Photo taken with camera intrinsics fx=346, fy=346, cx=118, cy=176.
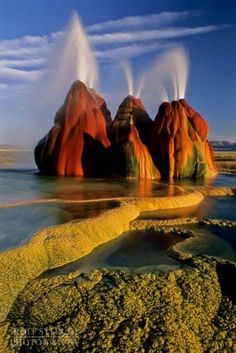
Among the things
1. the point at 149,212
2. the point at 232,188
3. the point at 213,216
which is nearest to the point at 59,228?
the point at 149,212

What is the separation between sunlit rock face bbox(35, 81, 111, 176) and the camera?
3033 centimetres

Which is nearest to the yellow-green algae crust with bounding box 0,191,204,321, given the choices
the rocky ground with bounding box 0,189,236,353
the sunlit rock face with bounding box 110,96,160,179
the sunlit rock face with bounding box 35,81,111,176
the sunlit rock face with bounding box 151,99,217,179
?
the rocky ground with bounding box 0,189,236,353

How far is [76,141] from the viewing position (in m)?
30.4

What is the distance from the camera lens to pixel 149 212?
1727cm

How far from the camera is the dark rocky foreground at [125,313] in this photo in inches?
257

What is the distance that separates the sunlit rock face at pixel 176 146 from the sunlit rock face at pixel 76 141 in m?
5.02

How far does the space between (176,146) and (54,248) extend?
23485 millimetres

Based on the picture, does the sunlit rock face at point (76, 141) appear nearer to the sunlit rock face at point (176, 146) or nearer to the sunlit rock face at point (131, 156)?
the sunlit rock face at point (131, 156)

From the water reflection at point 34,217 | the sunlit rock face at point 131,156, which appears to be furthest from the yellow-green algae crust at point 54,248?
the sunlit rock face at point 131,156

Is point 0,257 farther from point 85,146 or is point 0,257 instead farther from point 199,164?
point 199,164

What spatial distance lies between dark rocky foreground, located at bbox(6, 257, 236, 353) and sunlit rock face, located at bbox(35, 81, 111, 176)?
21446 mm

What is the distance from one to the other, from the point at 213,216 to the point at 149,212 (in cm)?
311

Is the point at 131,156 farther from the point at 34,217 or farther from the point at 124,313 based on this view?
the point at 124,313

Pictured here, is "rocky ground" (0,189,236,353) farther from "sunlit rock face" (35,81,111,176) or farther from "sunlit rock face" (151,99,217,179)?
"sunlit rock face" (151,99,217,179)
